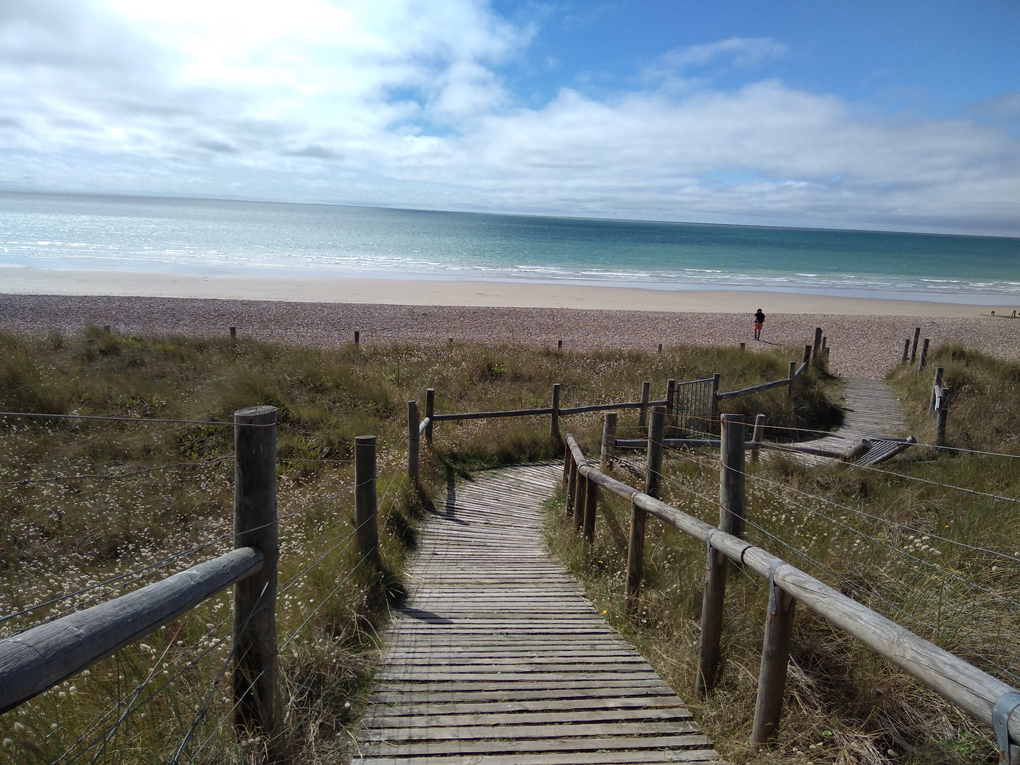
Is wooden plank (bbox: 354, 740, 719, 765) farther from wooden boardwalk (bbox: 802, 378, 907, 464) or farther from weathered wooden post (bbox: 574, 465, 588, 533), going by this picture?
wooden boardwalk (bbox: 802, 378, 907, 464)

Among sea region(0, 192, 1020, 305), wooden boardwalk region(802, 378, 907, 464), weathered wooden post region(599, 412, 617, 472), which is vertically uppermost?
sea region(0, 192, 1020, 305)

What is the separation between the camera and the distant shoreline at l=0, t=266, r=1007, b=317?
39.4 meters

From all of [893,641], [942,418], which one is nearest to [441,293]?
[942,418]

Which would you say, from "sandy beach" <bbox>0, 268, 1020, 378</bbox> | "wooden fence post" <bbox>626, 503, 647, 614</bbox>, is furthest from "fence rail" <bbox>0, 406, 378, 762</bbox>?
"sandy beach" <bbox>0, 268, 1020, 378</bbox>

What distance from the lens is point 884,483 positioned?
9031 mm

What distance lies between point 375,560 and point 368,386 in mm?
8992

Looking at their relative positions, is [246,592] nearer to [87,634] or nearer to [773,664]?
[87,634]

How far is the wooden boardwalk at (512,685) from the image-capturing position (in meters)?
3.25

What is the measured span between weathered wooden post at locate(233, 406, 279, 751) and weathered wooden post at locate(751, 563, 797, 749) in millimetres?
2266

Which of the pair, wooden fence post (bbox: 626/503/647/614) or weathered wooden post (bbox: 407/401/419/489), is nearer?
wooden fence post (bbox: 626/503/647/614)

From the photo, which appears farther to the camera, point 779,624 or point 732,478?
point 732,478

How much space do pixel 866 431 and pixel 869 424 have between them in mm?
744

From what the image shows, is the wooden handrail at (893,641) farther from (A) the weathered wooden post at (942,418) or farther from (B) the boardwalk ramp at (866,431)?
(A) the weathered wooden post at (942,418)

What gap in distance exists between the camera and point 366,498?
545 centimetres
